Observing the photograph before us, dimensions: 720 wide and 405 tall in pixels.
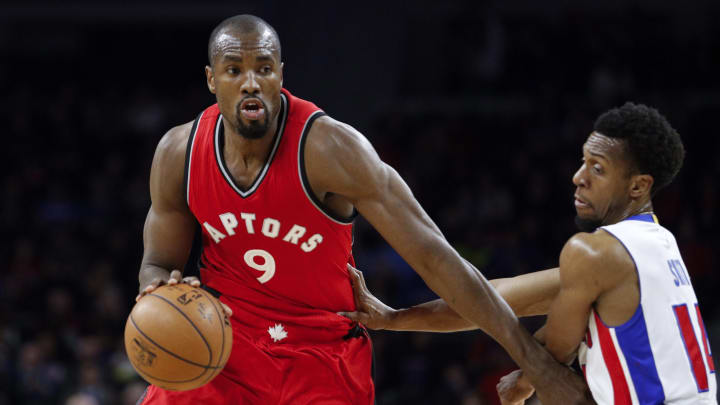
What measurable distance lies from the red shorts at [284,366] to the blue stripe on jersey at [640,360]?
41.8 inches

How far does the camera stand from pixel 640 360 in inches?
114

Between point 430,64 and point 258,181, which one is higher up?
point 258,181

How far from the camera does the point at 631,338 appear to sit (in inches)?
115

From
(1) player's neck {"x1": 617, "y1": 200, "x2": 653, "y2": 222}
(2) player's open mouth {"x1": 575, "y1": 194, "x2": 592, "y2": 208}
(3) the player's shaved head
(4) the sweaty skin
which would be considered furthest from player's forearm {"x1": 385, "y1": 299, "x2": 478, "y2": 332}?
(3) the player's shaved head

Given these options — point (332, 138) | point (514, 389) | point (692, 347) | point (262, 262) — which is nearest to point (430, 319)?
point (514, 389)

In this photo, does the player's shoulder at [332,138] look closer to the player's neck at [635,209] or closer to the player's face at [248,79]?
the player's face at [248,79]

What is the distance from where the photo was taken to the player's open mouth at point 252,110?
3283 mm

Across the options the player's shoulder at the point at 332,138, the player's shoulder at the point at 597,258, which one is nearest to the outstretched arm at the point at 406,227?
the player's shoulder at the point at 332,138

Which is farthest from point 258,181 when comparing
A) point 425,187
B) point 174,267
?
point 425,187

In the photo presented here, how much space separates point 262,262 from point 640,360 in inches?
55.9

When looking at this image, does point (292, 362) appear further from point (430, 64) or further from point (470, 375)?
point (430, 64)

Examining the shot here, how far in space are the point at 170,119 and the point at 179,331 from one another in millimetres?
9361

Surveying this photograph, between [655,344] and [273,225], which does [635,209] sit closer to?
[655,344]

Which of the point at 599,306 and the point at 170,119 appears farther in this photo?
the point at 170,119
